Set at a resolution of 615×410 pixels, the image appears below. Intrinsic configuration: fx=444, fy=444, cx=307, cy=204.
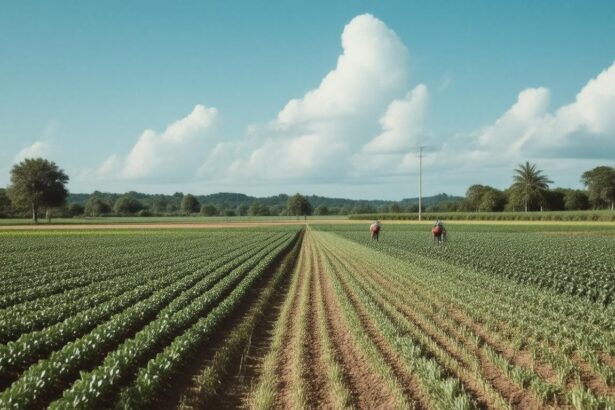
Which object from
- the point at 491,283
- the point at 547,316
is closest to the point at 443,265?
the point at 491,283

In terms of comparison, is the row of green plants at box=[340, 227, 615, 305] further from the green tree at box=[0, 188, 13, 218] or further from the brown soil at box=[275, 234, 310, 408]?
the green tree at box=[0, 188, 13, 218]

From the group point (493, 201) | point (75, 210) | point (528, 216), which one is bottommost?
point (528, 216)

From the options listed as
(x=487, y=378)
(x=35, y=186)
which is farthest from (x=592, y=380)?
(x=35, y=186)

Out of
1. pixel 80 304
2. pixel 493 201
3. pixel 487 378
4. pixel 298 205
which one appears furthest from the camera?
pixel 298 205

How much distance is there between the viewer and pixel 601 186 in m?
116

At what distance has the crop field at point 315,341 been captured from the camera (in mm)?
8070

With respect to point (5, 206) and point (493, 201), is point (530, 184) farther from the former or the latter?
point (5, 206)

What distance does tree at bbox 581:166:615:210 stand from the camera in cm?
11375

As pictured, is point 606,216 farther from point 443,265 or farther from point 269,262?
point 269,262

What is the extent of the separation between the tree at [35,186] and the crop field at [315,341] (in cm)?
9380

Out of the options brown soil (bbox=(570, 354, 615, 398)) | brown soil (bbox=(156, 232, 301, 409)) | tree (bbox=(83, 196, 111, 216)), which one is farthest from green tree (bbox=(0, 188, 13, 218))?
brown soil (bbox=(570, 354, 615, 398))

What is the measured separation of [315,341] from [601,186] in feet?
424

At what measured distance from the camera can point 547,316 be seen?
527 inches

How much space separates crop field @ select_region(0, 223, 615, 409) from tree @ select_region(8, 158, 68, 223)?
9380 centimetres
